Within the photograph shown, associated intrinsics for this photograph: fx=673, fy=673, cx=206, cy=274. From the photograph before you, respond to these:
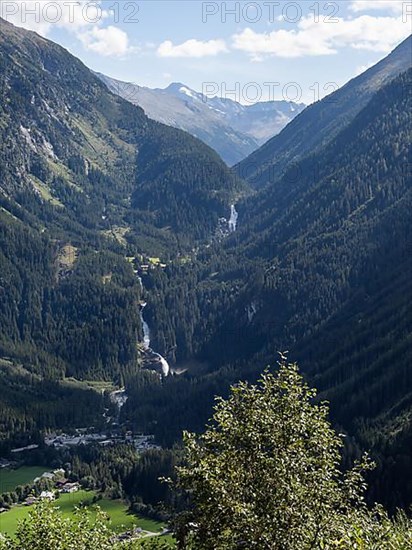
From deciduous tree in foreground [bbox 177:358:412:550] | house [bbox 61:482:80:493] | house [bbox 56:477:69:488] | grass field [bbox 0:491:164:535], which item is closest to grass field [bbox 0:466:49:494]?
house [bbox 56:477:69:488]

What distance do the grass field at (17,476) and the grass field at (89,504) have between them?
18.7m

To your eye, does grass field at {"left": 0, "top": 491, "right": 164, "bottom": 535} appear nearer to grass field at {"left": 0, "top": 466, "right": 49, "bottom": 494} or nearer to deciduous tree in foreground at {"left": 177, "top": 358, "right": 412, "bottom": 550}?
grass field at {"left": 0, "top": 466, "right": 49, "bottom": 494}

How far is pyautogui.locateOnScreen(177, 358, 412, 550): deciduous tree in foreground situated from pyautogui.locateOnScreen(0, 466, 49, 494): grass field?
153155mm

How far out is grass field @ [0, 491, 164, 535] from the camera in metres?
140

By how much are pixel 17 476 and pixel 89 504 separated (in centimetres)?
4227

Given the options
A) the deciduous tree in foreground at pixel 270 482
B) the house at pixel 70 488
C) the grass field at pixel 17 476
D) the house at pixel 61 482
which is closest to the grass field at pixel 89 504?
the house at pixel 70 488

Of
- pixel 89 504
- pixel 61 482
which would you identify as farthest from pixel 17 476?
pixel 89 504

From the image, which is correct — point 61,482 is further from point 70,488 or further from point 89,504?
point 89,504

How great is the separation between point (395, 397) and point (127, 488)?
72.2 metres

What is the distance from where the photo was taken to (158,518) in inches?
5709

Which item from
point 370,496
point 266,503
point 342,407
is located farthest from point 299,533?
point 342,407

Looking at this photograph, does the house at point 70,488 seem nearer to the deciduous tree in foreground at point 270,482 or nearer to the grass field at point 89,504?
the grass field at point 89,504

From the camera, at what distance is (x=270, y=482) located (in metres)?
33.0

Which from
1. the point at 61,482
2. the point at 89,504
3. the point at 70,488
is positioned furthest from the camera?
the point at 61,482
